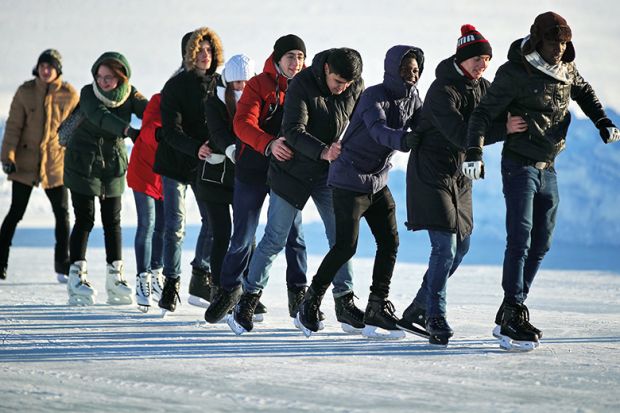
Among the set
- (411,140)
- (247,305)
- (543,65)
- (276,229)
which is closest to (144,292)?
(247,305)

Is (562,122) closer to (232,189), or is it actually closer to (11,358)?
(232,189)

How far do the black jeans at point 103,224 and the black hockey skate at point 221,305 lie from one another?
154 centimetres

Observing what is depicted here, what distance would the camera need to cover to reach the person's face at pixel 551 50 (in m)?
5.73

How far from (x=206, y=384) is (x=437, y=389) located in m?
0.97

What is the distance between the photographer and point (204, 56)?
7203 mm

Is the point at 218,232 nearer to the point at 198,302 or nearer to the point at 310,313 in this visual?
the point at 198,302

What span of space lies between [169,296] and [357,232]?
1703 millimetres

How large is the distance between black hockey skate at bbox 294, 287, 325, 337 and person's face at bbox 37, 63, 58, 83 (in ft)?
12.9

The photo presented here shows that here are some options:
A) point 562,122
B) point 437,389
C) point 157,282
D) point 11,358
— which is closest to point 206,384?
point 437,389

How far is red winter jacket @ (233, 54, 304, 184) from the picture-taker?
647cm

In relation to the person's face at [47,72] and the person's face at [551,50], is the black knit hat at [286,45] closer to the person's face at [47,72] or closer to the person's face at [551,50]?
the person's face at [551,50]

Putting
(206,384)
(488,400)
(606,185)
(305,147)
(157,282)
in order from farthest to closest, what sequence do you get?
(606,185) < (157,282) < (305,147) < (206,384) < (488,400)

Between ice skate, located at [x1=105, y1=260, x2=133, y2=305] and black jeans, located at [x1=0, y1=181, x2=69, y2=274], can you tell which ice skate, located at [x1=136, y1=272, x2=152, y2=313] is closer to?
ice skate, located at [x1=105, y1=260, x2=133, y2=305]

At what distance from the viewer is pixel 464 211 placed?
6.09 meters
